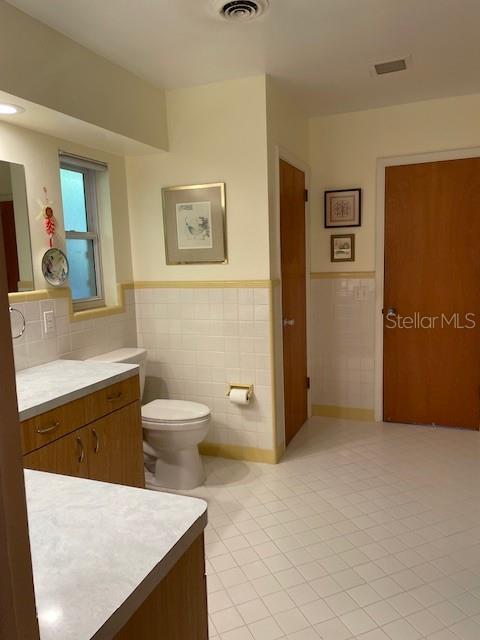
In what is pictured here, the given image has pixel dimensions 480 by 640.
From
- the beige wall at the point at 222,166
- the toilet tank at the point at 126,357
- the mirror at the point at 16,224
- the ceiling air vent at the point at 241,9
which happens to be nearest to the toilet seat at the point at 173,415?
the toilet tank at the point at 126,357

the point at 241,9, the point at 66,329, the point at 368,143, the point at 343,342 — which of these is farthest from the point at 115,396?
the point at 368,143

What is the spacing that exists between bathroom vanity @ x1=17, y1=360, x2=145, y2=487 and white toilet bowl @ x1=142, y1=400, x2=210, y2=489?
0.24 metres

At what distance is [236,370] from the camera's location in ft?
10.0

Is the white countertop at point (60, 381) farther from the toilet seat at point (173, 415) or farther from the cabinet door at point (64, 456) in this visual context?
the toilet seat at point (173, 415)

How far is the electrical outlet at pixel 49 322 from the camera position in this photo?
2.46 metres

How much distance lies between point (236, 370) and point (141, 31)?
1975mm

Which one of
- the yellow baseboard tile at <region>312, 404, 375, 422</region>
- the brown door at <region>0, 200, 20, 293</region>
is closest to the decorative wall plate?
the brown door at <region>0, 200, 20, 293</region>

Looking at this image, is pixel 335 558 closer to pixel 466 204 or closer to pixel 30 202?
pixel 30 202

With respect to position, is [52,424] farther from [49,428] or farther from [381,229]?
[381,229]

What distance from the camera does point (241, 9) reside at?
1965 mm

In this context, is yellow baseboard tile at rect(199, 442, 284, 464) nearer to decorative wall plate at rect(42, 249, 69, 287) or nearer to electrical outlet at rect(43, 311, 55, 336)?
electrical outlet at rect(43, 311, 55, 336)

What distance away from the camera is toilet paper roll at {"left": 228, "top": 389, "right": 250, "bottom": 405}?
295 cm

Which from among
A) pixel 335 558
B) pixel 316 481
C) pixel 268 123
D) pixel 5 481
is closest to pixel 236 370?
pixel 316 481

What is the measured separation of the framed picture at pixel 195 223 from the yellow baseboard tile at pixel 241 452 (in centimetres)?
127
